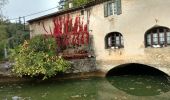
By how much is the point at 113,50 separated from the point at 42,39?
5.30m

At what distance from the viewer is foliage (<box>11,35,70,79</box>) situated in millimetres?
23109

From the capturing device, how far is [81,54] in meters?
26.4

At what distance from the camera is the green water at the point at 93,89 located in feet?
60.4

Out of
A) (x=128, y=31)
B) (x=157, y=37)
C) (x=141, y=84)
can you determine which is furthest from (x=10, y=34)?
(x=141, y=84)

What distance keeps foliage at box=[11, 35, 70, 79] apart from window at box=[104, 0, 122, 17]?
15.5 ft

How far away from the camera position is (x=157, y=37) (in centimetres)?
2291

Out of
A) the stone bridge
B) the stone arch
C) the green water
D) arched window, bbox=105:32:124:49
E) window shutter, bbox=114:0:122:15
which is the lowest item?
the green water

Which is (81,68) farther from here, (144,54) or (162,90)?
(162,90)

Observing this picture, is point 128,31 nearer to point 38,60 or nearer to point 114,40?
point 114,40

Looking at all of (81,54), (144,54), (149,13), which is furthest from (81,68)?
(149,13)

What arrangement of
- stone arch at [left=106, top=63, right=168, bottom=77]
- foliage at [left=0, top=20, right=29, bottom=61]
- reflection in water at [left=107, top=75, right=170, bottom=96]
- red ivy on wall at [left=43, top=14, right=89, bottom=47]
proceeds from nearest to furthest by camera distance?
reflection in water at [left=107, top=75, right=170, bottom=96] < stone arch at [left=106, top=63, right=168, bottom=77] < red ivy on wall at [left=43, top=14, right=89, bottom=47] < foliage at [left=0, top=20, right=29, bottom=61]

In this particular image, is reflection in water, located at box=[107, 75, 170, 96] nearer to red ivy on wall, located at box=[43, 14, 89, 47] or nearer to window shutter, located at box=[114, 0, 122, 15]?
red ivy on wall, located at box=[43, 14, 89, 47]

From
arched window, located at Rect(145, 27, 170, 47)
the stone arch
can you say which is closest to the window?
arched window, located at Rect(145, 27, 170, 47)

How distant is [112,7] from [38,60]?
682 cm
